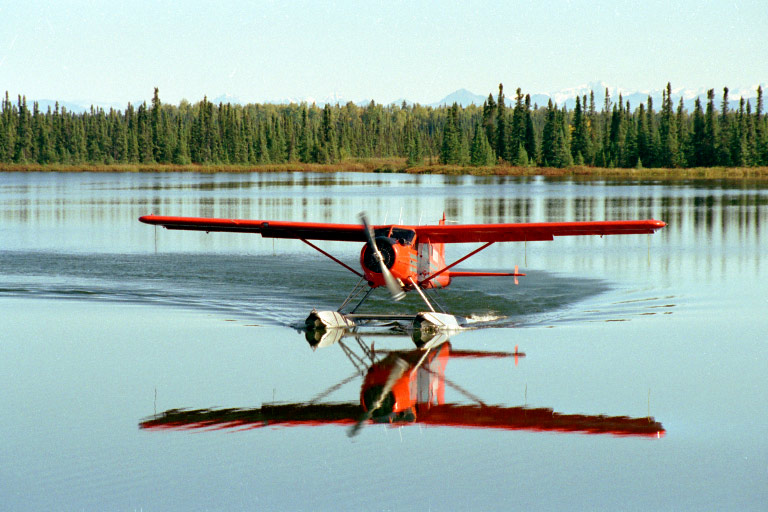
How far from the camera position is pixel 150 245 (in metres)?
29.2

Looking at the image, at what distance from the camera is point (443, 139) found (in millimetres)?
137750

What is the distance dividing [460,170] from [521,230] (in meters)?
108

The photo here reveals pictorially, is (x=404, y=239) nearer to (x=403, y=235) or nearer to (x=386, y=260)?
(x=403, y=235)

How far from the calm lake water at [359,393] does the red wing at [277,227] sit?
1.65m

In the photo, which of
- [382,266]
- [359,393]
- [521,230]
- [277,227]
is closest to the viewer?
[359,393]

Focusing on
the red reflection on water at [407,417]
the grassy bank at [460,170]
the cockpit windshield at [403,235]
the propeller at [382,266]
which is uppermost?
the grassy bank at [460,170]

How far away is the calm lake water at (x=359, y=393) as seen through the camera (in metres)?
7.48

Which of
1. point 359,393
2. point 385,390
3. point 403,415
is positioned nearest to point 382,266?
point 385,390

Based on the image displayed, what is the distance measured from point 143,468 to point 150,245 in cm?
2220

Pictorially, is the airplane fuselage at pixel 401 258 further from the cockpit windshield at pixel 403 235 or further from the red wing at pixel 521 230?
the red wing at pixel 521 230

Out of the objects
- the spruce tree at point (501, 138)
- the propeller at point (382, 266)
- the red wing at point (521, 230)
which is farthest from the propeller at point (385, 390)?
the spruce tree at point (501, 138)

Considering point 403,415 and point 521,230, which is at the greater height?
point 521,230

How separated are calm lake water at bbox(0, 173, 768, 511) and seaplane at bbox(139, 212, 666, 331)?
55cm

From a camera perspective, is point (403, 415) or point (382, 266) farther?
point (382, 266)
